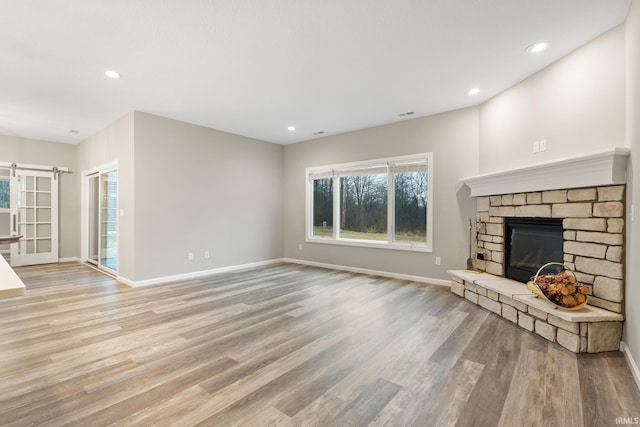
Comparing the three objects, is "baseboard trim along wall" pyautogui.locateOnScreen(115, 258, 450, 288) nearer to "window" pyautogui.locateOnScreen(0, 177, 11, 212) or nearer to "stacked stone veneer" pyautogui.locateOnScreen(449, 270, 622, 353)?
"stacked stone veneer" pyautogui.locateOnScreen(449, 270, 622, 353)

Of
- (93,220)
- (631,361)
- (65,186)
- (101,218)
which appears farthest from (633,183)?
(65,186)

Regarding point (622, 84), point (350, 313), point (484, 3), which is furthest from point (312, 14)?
point (350, 313)

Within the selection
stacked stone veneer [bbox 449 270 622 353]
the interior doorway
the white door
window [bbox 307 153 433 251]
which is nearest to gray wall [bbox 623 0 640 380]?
stacked stone veneer [bbox 449 270 622 353]

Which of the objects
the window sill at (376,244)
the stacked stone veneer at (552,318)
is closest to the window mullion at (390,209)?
the window sill at (376,244)

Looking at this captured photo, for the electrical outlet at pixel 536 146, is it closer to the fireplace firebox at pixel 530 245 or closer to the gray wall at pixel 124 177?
the fireplace firebox at pixel 530 245

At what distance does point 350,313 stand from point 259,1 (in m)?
3.07

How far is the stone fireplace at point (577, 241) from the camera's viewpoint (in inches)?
98.3

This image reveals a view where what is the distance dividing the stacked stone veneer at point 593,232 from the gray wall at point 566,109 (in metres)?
0.43

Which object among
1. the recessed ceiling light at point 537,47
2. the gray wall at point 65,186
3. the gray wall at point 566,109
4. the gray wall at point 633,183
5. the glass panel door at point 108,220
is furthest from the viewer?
the gray wall at point 65,186

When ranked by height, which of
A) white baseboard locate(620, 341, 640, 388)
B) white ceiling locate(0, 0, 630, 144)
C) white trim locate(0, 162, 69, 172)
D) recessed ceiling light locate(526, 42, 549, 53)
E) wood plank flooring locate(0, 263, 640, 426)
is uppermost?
recessed ceiling light locate(526, 42, 549, 53)

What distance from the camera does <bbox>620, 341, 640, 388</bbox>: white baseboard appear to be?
2.05 meters

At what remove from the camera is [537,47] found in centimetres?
289

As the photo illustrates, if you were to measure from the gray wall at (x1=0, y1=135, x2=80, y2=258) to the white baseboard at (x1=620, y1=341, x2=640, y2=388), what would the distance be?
30.2ft

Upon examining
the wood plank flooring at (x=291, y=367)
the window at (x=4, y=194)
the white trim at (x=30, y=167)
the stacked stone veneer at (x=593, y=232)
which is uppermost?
the white trim at (x=30, y=167)
